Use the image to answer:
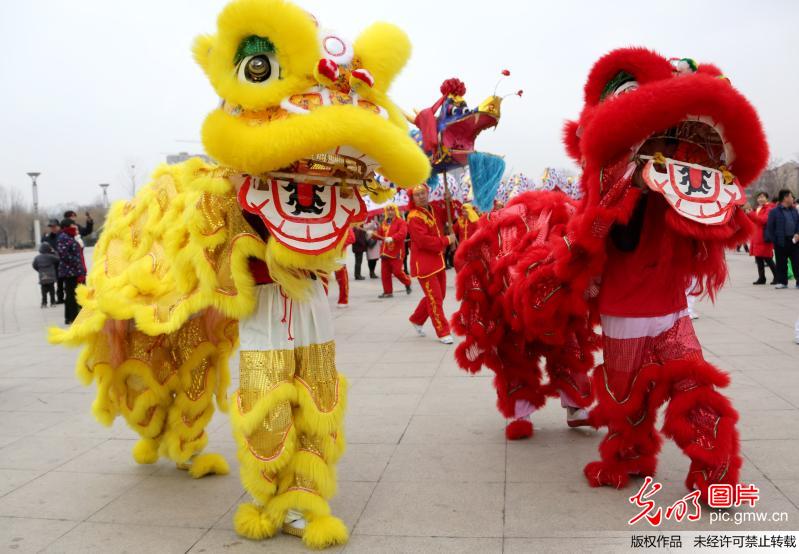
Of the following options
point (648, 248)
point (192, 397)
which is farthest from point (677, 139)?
point (192, 397)

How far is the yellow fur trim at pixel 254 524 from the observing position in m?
2.97

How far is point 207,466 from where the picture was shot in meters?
3.76

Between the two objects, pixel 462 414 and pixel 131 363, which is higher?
pixel 131 363

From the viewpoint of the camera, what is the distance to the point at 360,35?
9.82ft

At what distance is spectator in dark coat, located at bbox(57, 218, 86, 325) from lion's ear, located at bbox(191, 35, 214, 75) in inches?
324

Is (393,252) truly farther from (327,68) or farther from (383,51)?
(327,68)

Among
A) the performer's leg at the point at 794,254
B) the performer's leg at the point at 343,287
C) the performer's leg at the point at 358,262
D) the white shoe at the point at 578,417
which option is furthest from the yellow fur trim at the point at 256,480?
the performer's leg at the point at 358,262

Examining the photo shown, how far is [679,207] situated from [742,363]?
3625 millimetres

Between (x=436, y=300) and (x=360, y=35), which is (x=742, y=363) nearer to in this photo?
(x=436, y=300)

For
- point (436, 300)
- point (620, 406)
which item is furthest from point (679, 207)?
point (436, 300)

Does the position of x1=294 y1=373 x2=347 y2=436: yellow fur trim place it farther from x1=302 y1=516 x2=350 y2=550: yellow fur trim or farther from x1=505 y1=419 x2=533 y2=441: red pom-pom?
x1=505 y1=419 x2=533 y2=441: red pom-pom

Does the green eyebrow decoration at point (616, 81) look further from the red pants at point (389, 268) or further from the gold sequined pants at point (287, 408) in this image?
the red pants at point (389, 268)

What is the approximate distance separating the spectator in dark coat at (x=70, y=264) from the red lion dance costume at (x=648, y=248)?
8610mm

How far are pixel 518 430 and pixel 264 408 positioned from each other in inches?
73.9
